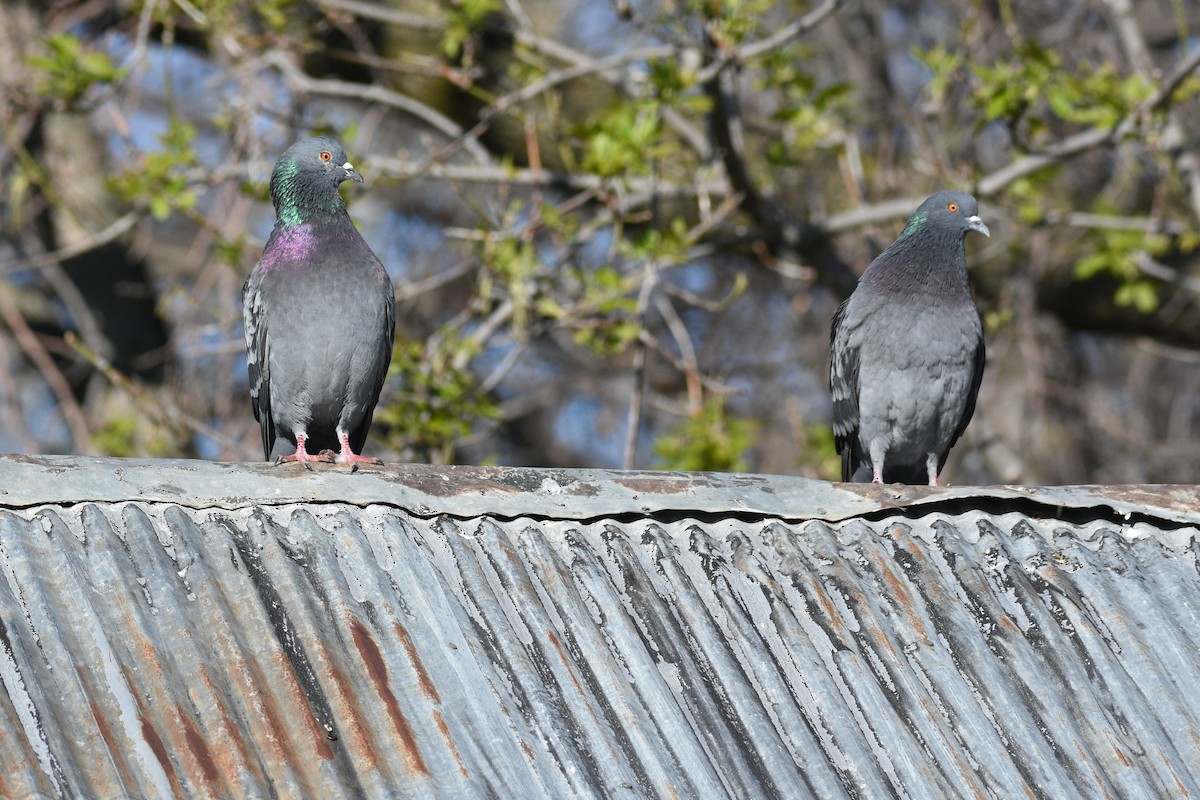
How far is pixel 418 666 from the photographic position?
10.4 ft

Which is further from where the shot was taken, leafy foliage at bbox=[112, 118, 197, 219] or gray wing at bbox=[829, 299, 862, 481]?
leafy foliage at bbox=[112, 118, 197, 219]

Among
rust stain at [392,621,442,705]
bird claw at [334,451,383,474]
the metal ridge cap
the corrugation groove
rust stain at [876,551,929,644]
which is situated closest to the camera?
the corrugation groove

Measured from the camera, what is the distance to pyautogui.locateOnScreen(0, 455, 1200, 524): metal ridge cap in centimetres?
347

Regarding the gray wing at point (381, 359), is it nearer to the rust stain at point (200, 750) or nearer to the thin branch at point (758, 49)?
the rust stain at point (200, 750)

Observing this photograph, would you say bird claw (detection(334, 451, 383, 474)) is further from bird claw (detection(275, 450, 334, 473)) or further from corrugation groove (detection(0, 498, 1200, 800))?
corrugation groove (detection(0, 498, 1200, 800))

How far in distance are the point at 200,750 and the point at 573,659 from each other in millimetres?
885

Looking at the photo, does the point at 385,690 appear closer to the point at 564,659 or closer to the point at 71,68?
the point at 564,659

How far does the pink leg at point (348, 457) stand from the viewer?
407 cm

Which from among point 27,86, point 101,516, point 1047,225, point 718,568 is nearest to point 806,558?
point 718,568

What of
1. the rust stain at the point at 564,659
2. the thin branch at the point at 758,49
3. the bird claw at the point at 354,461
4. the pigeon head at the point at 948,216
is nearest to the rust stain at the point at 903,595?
the rust stain at the point at 564,659

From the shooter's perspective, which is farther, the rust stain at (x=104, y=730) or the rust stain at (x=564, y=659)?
the rust stain at (x=564, y=659)

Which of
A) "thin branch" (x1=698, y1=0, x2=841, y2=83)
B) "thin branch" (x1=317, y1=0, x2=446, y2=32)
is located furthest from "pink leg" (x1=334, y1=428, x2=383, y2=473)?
"thin branch" (x1=317, y1=0, x2=446, y2=32)

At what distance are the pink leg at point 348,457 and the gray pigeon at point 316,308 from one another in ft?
0.04

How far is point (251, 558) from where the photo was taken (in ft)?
11.1
